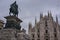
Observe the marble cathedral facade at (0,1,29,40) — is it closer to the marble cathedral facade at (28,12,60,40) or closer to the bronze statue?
the bronze statue

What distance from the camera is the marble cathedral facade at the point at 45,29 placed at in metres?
49.6

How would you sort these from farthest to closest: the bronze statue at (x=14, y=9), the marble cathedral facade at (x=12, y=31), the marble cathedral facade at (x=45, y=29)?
the marble cathedral facade at (x=45, y=29) → the bronze statue at (x=14, y=9) → the marble cathedral facade at (x=12, y=31)

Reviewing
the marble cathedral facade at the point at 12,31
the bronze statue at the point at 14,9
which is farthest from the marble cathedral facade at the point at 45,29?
the marble cathedral facade at the point at 12,31

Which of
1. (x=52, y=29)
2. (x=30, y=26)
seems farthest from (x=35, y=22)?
(x=52, y=29)

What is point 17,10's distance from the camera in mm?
15328

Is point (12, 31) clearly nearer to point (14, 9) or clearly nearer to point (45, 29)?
point (14, 9)

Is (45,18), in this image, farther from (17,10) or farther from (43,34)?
(17,10)

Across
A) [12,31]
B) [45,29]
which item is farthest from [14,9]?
[45,29]

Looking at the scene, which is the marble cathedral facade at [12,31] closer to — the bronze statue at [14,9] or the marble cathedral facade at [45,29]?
the bronze statue at [14,9]

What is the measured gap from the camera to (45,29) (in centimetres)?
5025

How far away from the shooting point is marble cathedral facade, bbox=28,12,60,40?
49625 mm

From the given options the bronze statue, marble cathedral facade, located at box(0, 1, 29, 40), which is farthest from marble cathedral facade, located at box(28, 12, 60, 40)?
marble cathedral facade, located at box(0, 1, 29, 40)

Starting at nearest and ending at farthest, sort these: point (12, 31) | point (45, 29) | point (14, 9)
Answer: point (12, 31) < point (14, 9) < point (45, 29)

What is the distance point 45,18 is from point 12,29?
126 ft
